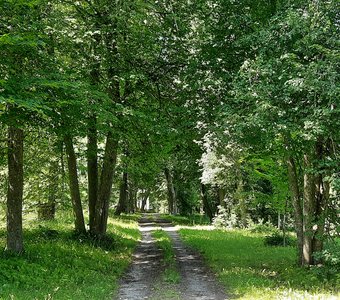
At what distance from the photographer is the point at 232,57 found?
12922 mm

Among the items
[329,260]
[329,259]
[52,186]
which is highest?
[52,186]

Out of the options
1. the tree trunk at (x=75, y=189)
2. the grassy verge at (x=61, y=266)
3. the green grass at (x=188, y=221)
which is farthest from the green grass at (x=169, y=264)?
the green grass at (x=188, y=221)

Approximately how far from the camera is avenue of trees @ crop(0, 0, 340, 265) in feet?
30.2

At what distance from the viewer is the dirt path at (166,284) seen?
1017cm

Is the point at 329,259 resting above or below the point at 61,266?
above

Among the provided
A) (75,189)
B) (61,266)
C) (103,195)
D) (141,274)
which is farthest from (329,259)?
(75,189)

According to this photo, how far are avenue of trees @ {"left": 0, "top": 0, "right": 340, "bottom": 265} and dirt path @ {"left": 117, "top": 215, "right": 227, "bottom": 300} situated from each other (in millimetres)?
3220

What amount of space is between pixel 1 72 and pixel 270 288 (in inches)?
332

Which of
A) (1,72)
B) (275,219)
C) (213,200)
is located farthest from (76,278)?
(213,200)

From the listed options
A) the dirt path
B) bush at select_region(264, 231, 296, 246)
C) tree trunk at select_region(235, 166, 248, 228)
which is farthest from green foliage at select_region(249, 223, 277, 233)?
the dirt path

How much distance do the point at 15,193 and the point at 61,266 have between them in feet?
8.62

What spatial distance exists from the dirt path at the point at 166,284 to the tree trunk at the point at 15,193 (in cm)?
350

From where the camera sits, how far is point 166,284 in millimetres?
11406

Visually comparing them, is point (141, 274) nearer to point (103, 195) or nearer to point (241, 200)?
point (103, 195)
